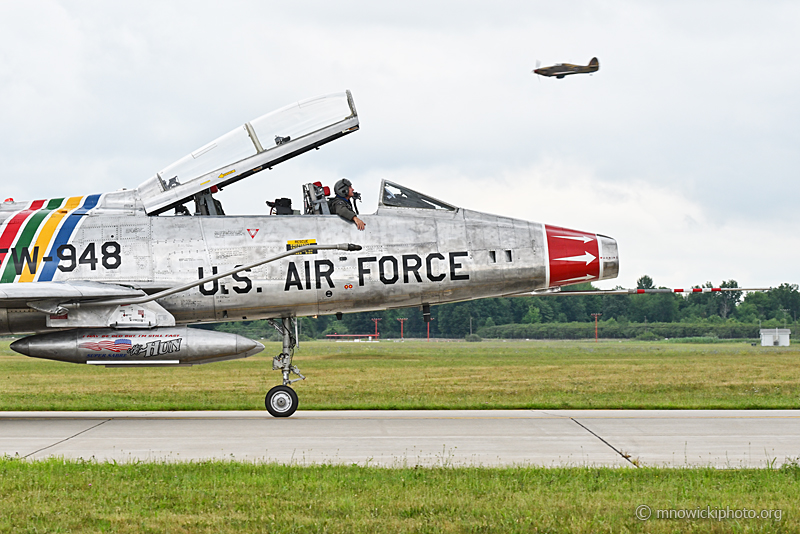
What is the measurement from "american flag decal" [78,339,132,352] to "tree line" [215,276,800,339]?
364ft

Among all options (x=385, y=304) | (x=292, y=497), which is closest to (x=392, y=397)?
(x=385, y=304)

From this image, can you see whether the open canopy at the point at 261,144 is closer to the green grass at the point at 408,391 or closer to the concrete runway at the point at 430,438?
the concrete runway at the point at 430,438

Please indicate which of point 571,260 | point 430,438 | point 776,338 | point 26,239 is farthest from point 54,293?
point 776,338

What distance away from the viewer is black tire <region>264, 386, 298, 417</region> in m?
14.1

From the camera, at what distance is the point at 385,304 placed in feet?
45.4

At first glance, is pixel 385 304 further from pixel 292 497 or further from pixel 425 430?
pixel 292 497

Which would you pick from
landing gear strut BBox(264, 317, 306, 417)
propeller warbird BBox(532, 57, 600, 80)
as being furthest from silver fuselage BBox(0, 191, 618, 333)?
propeller warbird BBox(532, 57, 600, 80)

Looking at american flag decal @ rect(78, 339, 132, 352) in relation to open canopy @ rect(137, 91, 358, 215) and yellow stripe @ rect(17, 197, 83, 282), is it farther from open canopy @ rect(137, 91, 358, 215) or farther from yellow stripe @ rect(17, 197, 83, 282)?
open canopy @ rect(137, 91, 358, 215)

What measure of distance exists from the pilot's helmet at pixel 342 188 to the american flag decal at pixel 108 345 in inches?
163

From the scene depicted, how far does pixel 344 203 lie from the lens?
546 inches

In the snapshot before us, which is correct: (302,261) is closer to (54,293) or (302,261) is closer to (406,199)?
(406,199)

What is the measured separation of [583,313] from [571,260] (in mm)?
128335

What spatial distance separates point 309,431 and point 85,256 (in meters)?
4.79

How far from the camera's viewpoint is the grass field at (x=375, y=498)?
6.24 metres
